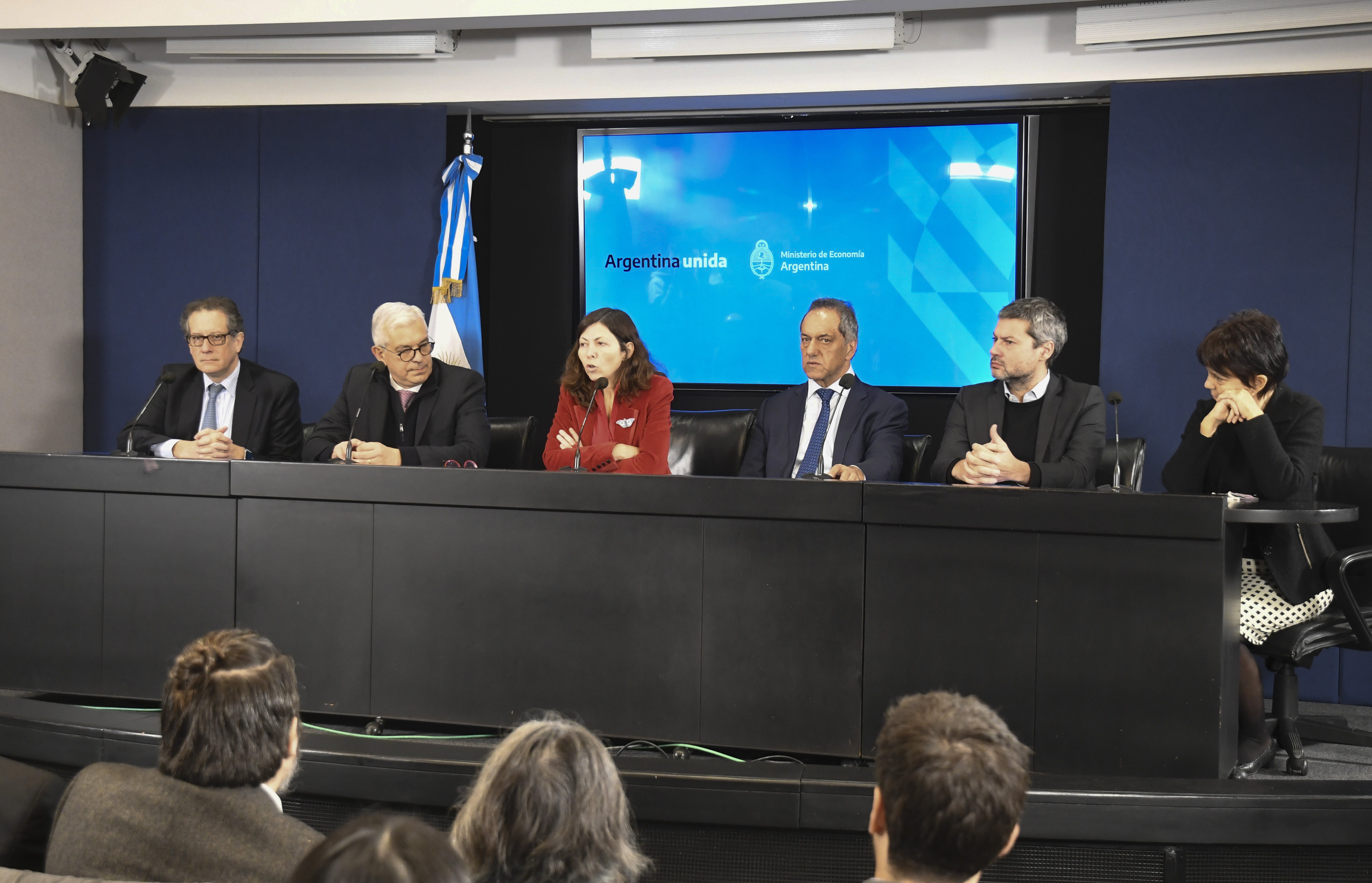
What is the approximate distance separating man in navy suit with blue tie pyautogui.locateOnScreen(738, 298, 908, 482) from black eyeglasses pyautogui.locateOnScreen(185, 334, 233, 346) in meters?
1.84

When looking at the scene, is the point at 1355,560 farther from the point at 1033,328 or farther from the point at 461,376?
the point at 461,376

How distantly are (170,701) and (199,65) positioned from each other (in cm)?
435

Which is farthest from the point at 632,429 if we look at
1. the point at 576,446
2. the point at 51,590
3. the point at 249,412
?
the point at 51,590

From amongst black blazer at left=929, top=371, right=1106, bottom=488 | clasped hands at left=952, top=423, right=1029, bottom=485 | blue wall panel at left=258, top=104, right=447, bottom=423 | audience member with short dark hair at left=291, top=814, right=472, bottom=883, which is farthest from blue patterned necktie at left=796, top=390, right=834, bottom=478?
audience member with short dark hair at left=291, top=814, right=472, bottom=883

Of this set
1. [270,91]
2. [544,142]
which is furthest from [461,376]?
[270,91]

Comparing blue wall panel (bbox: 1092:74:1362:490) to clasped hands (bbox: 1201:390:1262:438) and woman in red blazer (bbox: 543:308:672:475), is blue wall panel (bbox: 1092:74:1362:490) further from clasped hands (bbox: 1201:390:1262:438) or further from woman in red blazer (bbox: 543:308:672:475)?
woman in red blazer (bbox: 543:308:672:475)

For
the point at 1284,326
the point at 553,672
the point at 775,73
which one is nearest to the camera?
the point at 553,672

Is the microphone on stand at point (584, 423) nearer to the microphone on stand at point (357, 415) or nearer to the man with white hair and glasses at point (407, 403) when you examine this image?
the man with white hair and glasses at point (407, 403)

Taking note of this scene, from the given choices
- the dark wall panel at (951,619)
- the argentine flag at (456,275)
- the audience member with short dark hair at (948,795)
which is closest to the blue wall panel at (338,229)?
the argentine flag at (456,275)

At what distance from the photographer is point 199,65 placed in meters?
4.90

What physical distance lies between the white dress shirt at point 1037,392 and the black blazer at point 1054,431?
0.01 m

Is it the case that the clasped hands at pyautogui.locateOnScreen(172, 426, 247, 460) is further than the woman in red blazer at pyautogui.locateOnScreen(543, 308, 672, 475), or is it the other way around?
the woman in red blazer at pyautogui.locateOnScreen(543, 308, 672, 475)

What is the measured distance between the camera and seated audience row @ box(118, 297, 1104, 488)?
3.25m

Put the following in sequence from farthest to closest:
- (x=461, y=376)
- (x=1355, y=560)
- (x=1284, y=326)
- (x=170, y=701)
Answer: (x=1284, y=326) → (x=461, y=376) → (x=1355, y=560) → (x=170, y=701)
